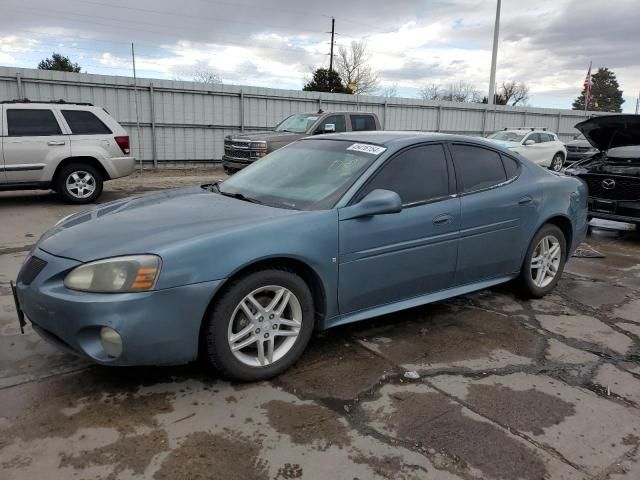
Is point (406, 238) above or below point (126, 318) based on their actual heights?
above

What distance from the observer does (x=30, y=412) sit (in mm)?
2807

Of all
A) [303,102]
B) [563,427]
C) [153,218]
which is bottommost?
[563,427]

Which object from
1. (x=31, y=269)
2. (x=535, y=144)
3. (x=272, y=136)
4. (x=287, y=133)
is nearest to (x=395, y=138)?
(x=31, y=269)

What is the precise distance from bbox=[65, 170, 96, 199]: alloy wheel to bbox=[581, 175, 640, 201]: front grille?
27.3ft

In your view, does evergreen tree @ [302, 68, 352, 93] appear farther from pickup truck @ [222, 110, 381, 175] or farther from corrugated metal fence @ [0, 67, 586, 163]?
pickup truck @ [222, 110, 381, 175]

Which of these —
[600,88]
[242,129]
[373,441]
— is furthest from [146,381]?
[600,88]

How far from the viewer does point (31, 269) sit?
10.1 ft

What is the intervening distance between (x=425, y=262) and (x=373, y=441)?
1512 mm

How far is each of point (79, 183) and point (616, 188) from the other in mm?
8783

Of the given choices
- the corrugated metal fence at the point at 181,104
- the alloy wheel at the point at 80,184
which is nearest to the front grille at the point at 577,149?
the corrugated metal fence at the point at 181,104

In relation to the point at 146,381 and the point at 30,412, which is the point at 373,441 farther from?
the point at 30,412

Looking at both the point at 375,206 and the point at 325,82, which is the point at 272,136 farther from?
the point at 325,82

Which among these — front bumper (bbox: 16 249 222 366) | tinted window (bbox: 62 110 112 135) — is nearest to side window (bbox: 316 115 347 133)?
tinted window (bbox: 62 110 112 135)

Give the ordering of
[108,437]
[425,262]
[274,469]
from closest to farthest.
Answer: [274,469], [108,437], [425,262]
